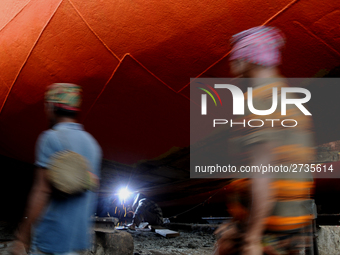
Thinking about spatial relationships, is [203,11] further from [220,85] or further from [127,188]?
[127,188]

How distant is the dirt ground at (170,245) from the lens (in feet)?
10.5

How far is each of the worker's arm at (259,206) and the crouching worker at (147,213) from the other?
4789mm

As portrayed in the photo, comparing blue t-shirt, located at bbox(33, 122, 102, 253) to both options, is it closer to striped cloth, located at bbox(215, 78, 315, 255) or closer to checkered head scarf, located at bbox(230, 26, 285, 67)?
striped cloth, located at bbox(215, 78, 315, 255)

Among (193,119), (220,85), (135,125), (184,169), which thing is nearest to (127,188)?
(184,169)

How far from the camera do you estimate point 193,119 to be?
2494 millimetres

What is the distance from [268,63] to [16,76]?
2.42 metres

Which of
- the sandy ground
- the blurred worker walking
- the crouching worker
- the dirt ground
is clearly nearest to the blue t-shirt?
the blurred worker walking

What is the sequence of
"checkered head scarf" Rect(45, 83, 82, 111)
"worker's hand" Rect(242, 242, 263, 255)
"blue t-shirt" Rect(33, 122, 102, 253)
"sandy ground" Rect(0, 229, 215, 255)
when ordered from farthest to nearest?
1. "sandy ground" Rect(0, 229, 215, 255)
2. "checkered head scarf" Rect(45, 83, 82, 111)
3. "blue t-shirt" Rect(33, 122, 102, 253)
4. "worker's hand" Rect(242, 242, 263, 255)

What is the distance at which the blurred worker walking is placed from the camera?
1079mm

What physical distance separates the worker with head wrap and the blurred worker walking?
626 mm

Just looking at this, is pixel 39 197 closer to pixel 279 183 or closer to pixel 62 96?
pixel 62 96

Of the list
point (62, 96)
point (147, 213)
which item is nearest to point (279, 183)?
point (62, 96)

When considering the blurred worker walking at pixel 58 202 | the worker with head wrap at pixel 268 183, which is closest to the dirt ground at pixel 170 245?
the blurred worker walking at pixel 58 202

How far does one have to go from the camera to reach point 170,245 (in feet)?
12.2
